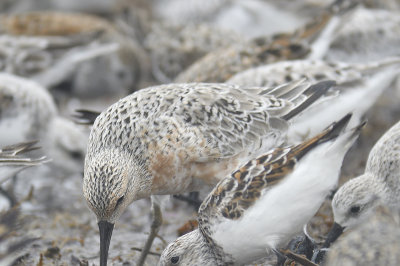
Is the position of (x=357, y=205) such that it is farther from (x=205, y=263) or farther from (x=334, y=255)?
(x=205, y=263)

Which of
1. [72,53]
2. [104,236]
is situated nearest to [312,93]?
[104,236]

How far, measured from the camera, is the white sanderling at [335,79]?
5.23m

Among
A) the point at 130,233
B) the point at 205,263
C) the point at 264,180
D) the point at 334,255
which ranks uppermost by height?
the point at 264,180

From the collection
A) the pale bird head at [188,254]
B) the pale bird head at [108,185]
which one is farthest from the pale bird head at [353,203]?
the pale bird head at [108,185]

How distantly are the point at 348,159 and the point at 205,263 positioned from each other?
319 centimetres

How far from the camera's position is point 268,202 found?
402 cm

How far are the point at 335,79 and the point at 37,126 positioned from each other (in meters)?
2.91

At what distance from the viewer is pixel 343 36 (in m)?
7.57

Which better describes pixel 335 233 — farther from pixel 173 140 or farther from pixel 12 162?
pixel 12 162

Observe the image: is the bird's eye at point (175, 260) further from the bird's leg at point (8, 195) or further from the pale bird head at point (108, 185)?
the bird's leg at point (8, 195)

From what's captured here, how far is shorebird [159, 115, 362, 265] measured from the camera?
157 inches

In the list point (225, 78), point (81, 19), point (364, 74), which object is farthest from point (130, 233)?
point (81, 19)

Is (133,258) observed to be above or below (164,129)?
below

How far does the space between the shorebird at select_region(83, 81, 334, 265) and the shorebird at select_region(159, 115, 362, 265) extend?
487 millimetres
